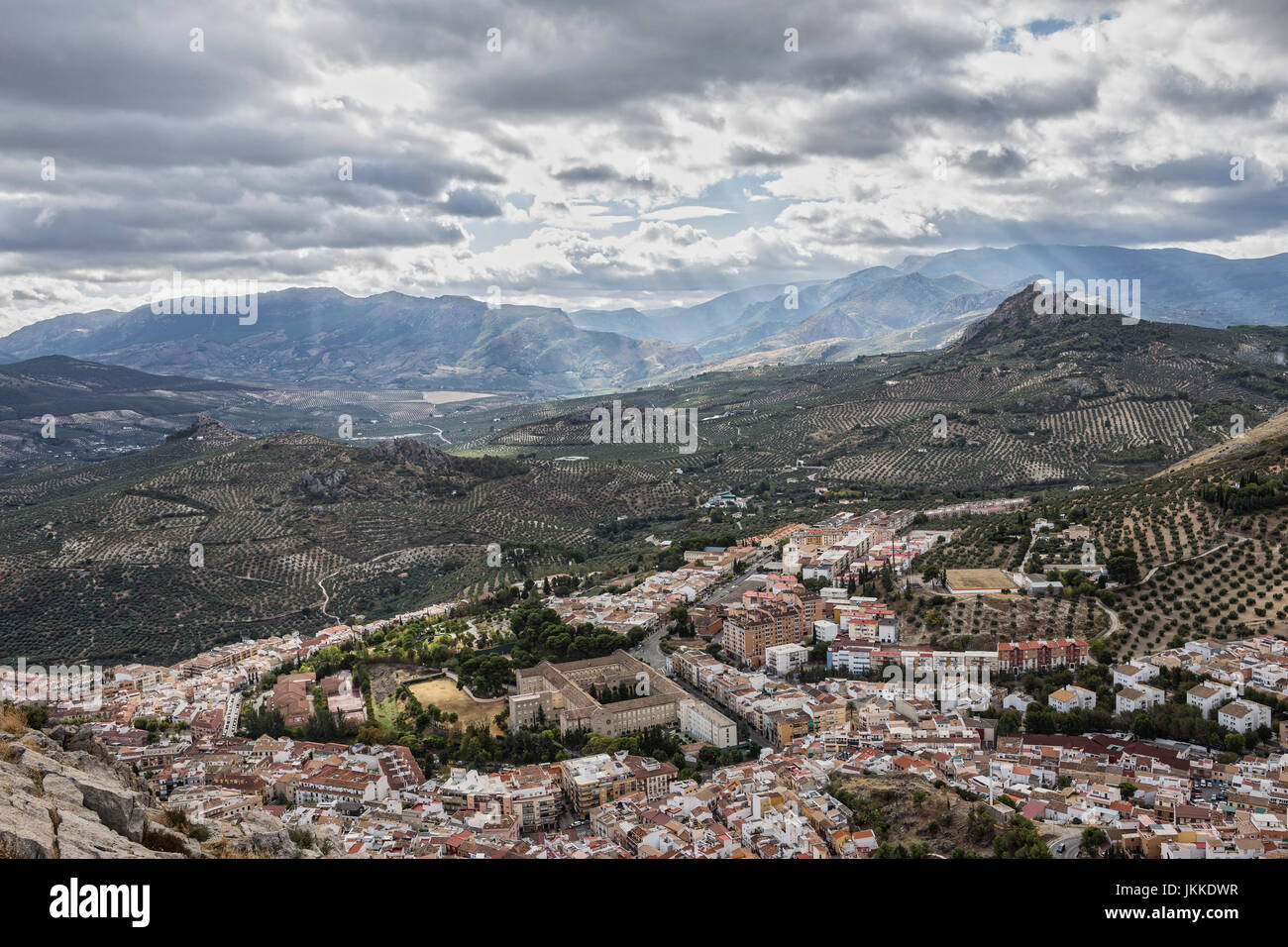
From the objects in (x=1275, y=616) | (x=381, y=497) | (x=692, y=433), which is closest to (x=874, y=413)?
(x=692, y=433)

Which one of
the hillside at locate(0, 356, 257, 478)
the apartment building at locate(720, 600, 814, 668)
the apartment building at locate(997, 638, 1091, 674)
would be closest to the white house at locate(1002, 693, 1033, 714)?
the apartment building at locate(997, 638, 1091, 674)

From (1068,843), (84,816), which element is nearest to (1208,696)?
(1068,843)

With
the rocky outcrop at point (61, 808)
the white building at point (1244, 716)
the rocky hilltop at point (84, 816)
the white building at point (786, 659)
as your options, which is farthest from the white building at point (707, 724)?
the rocky outcrop at point (61, 808)

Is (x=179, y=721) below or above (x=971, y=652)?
below

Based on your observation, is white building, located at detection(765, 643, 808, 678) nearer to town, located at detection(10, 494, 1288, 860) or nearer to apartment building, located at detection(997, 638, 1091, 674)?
town, located at detection(10, 494, 1288, 860)

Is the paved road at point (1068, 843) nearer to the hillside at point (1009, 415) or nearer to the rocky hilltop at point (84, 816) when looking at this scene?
the rocky hilltop at point (84, 816)
